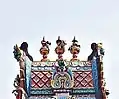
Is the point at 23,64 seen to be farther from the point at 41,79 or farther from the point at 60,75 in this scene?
the point at 60,75

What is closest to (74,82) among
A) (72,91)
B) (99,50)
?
(72,91)

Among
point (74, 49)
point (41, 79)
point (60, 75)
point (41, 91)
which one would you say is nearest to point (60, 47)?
point (74, 49)

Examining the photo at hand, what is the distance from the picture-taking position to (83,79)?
18750mm

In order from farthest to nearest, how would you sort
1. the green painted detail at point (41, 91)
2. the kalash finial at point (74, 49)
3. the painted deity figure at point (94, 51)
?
1. the kalash finial at point (74, 49)
2. the painted deity figure at point (94, 51)
3. the green painted detail at point (41, 91)

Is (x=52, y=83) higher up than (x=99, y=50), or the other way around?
(x=99, y=50)

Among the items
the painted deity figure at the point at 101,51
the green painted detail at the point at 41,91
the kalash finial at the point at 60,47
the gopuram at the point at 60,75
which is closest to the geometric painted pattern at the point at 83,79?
the gopuram at the point at 60,75

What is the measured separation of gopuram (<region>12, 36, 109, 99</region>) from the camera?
59.8ft

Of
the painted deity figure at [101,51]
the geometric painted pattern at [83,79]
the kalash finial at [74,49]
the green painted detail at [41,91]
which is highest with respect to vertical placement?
the kalash finial at [74,49]

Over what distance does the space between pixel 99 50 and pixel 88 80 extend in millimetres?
1279

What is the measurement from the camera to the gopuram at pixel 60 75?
18.2m

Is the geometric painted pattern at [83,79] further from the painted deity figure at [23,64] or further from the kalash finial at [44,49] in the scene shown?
the painted deity figure at [23,64]

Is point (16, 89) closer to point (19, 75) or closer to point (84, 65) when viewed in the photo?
point (19, 75)

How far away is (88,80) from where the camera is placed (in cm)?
1877

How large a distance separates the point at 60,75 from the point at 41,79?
771mm
